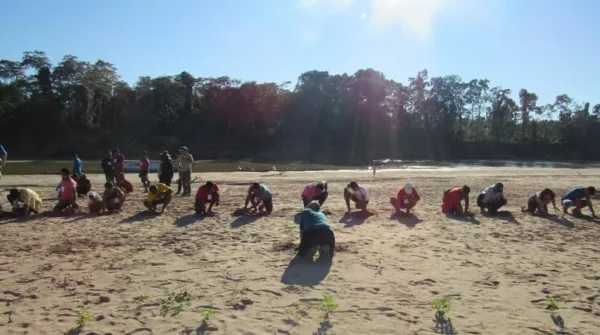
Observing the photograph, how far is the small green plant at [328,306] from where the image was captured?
5008mm

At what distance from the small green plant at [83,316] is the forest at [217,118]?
50293 mm

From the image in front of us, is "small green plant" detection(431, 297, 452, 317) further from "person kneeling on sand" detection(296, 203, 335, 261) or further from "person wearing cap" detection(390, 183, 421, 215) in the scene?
"person wearing cap" detection(390, 183, 421, 215)

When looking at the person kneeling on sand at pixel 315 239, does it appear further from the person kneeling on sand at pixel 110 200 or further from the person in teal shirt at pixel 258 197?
the person kneeling on sand at pixel 110 200

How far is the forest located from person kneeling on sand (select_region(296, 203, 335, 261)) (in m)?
48.0

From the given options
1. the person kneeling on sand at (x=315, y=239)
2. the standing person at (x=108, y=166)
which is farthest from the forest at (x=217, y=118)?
the person kneeling on sand at (x=315, y=239)

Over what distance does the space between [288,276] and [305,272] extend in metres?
0.30

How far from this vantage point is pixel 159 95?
64250 millimetres

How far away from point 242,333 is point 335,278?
6.82ft

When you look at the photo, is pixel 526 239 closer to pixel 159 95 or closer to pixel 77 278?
pixel 77 278

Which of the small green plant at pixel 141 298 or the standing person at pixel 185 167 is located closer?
the small green plant at pixel 141 298

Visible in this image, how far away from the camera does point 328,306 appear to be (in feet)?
16.8

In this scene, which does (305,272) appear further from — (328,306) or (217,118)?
(217,118)

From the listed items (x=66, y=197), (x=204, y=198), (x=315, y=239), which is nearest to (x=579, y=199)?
(x=315, y=239)

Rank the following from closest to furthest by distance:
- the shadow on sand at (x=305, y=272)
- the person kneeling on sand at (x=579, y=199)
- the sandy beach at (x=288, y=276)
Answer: the sandy beach at (x=288, y=276), the shadow on sand at (x=305, y=272), the person kneeling on sand at (x=579, y=199)
